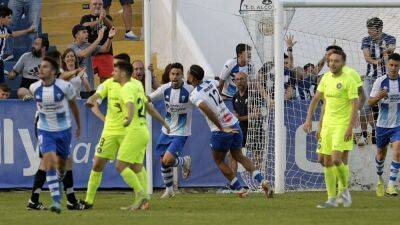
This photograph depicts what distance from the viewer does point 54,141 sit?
1492 centimetres

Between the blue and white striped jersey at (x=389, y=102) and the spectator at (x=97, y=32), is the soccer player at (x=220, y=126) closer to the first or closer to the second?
the blue and white striped jersey at (x=389, y=102)

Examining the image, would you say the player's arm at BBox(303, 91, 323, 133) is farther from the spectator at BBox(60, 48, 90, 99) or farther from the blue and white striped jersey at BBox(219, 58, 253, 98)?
the blue and white striped jersey at BBox(219, 58, 253, 98)

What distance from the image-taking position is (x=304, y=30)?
20.4 meters

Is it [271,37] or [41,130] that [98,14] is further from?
[41,130]

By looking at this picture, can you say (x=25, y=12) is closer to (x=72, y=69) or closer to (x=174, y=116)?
(x=72, y=69)

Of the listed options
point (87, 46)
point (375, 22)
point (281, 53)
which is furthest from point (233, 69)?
point (87, 46)

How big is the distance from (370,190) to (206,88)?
449 cm

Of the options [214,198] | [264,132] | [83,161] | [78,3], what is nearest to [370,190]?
[264,132]

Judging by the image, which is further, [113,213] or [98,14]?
[98,14]

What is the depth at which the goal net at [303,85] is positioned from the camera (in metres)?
20.1

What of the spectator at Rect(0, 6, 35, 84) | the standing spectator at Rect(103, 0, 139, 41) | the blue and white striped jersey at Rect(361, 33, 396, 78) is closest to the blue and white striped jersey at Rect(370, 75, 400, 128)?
the blue and white striped jersey at Rect(361, 33, 396, 78)

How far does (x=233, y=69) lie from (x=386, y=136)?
11.6 ft

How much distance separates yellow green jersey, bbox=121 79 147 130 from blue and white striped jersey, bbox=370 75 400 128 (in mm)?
5170

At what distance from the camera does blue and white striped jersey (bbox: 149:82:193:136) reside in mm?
18375
